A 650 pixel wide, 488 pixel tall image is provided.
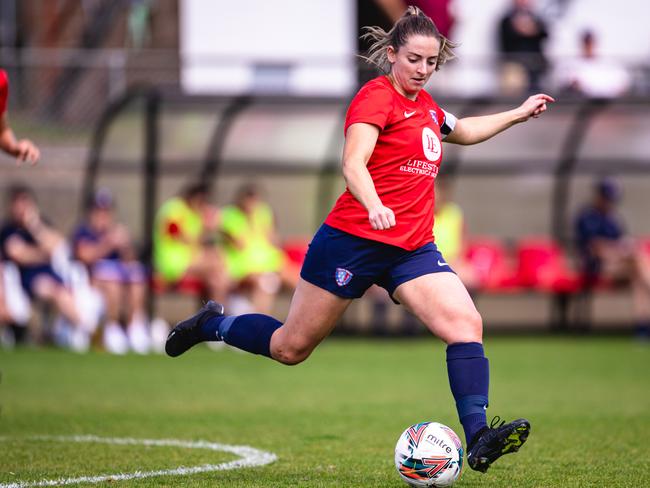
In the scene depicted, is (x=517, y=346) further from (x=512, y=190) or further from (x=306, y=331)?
(x=306, y=331)

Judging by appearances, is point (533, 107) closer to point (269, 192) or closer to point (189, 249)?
point (189, 249)

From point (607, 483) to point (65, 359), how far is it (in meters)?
8.13

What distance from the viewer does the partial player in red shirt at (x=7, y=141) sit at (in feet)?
21.4

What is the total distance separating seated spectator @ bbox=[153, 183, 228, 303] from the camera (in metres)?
14.0

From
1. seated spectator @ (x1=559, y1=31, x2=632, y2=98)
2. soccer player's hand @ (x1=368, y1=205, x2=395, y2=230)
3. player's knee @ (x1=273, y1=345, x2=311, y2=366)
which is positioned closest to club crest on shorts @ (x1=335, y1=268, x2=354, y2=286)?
player's knee @ (x1=273, y1=345, x2=311, y2=366)

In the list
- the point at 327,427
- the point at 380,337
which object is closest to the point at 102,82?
the point at 380,337

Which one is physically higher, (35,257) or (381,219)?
(381,219)

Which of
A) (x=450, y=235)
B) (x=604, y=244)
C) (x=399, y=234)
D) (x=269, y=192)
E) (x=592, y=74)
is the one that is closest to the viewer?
(x=399, y=234)

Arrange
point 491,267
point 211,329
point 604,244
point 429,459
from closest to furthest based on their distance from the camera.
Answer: point 429,459 < point 211,329 < point 604,244 < point 491,267

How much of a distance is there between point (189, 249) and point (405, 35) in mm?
8817

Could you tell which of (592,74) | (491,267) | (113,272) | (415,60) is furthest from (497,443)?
(592,74)

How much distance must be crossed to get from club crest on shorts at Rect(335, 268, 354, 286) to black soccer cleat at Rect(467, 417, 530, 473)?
94 cm

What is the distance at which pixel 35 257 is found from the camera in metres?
14.0

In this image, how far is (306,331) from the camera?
5727 millimetres
